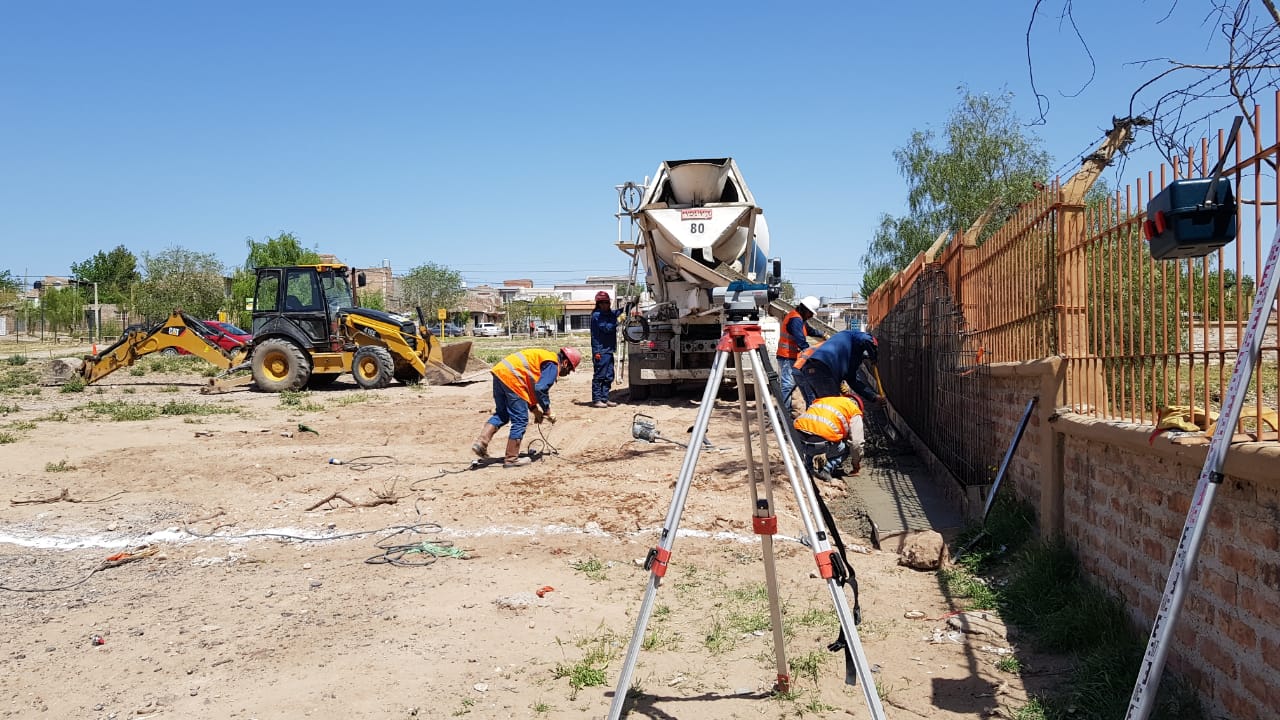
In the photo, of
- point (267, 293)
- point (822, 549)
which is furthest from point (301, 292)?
point (822, 549)

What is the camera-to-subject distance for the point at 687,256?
13.2 metres

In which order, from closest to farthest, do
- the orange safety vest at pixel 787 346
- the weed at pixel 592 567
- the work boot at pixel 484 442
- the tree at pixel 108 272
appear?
the weed at pixel 592 567
the work boot at pixel 484 442
the orange safety vest at pixel 787 346
the tree at pixel 108 272

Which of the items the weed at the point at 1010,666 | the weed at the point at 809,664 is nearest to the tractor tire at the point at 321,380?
the weed at the point at 809,664

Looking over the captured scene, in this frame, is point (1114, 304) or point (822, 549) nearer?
point (822, 549)

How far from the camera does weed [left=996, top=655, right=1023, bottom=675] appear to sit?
4.07 metres

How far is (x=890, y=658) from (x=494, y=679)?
180 cm

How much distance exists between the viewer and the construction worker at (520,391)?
895 cm

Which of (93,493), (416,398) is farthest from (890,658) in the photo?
(416,398)

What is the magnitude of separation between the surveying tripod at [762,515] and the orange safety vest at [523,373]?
5.50m

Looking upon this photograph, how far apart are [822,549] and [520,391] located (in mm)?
6206

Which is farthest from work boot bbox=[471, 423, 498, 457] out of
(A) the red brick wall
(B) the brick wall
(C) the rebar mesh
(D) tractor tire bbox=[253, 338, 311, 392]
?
(D) tractor tire bbox=[253, 338, 311, 392]

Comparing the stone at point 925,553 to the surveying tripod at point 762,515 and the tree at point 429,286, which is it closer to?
the surveying tripod at point 762,515

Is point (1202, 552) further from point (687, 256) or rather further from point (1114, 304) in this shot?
point (687, 256)

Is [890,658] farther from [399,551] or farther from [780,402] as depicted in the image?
[399,551]
